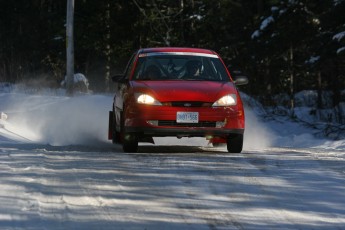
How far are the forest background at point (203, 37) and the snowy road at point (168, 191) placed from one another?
1146 centimetres

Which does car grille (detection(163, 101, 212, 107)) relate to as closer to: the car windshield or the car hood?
the car hood

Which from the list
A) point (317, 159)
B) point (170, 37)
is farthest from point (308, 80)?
point (317, 159)

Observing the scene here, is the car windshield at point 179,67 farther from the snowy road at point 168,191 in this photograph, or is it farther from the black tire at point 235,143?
the snowy road at point 168,191

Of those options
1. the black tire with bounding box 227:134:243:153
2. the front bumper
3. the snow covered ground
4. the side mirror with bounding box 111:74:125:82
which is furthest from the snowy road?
the side mirror with bounding box 111:74:125:82

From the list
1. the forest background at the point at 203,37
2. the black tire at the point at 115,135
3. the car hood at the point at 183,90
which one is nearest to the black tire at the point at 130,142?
the car hood at the point at 183,90

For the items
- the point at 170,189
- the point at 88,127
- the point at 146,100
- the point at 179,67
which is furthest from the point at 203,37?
the point at 170,189

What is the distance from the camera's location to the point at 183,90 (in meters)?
11.1

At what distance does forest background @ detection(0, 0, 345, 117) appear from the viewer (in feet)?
78.4

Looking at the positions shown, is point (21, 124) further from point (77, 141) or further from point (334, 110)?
point (334, 110)

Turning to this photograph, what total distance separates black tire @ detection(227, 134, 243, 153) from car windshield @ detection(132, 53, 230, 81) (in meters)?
1.14

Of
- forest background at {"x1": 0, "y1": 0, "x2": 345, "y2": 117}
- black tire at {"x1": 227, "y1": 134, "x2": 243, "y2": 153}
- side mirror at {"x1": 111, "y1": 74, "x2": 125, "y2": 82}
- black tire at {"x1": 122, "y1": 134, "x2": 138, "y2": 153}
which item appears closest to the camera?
black tire at {"x1": 122, "y1": 134, "x2": 138, "y2": 153}

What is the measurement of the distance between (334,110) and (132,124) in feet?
32.9

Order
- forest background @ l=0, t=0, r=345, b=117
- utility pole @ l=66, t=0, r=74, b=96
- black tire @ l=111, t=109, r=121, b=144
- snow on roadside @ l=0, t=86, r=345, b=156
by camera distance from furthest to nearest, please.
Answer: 1. utility pole @ l=66, t=0, r=74, b=96
2. forest background @ l=0, t=0, r=345, b=117
3. snow on roadside @ l=0, t=86, r=345, b=156
4. black tire @ l=111, t=109, r=121, b=144

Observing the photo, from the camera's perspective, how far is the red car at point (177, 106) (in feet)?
35.9
